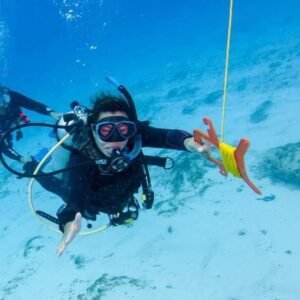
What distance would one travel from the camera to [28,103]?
321 inches

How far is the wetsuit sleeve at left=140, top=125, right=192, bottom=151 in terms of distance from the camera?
415 cm

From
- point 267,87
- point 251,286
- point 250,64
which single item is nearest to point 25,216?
point 251,286

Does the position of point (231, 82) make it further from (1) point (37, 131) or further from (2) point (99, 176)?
(2) point (99, 176)

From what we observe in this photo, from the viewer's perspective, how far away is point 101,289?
296 inches

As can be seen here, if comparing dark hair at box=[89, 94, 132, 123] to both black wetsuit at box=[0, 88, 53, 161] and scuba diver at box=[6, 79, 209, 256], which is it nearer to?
scuba diver at box=[6, 79, 209, 256]

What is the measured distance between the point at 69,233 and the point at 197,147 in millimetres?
1536

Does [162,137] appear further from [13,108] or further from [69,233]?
[13,108]

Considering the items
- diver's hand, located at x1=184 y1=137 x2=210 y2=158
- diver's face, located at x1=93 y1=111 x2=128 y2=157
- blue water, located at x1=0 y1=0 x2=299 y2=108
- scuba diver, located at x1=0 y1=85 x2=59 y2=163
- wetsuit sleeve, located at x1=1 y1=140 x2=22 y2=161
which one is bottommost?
diver's hand, located at x1=184 y1=137 x2=210 y2=158

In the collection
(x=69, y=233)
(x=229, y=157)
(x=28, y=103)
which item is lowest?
(x=69, y=233)

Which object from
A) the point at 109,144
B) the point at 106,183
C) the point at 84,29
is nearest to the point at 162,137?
the point at 109,144

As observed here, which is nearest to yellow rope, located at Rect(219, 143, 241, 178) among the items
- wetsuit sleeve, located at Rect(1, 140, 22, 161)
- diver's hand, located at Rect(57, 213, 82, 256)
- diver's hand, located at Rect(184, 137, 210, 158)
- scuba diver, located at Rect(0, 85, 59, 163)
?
diver's hand, located at Rect(184, 137, 210, 158)

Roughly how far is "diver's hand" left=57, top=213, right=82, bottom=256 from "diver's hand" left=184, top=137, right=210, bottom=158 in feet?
4.55

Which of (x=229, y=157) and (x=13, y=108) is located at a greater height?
(x=13, y=108)

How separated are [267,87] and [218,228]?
10744mm
